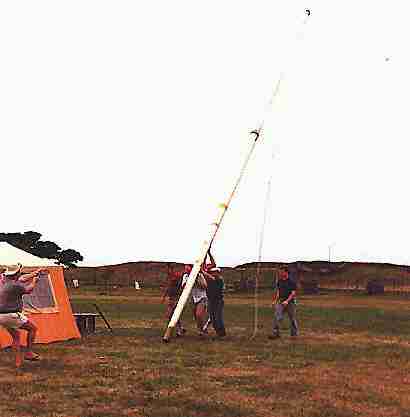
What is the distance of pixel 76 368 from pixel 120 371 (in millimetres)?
840

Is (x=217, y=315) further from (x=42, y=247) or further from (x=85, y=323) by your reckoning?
(x=42, y=247)

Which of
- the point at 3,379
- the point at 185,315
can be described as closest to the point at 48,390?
the point at 3,379

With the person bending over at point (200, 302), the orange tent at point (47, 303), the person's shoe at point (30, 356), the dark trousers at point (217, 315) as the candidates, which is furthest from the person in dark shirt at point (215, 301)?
the person's shoe at point (30, 356)

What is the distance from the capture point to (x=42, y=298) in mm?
18422

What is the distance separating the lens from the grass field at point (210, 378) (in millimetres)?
10617

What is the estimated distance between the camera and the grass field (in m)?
10.6

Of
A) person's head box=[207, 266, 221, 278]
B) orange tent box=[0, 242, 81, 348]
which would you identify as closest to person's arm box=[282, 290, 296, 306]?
person's head box=[207, 266, 221, 278]

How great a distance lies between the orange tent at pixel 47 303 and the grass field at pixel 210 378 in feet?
1.94

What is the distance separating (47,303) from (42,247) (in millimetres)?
74803

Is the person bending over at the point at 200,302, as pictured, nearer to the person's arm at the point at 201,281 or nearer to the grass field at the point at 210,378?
the person's arm at the point at 201,281

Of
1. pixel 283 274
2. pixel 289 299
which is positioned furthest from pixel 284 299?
pixel 283 274

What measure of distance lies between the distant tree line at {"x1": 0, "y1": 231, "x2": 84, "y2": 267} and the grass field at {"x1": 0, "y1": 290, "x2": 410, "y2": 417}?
71178 millimetres

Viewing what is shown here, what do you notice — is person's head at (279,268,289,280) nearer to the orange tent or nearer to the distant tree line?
the orange tent

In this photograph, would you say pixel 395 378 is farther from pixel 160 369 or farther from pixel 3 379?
pixel 3 379
